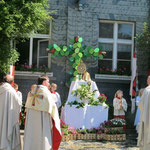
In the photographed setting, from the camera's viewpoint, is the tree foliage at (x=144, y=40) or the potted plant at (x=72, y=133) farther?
the tree foliage at (x=144, y=40)

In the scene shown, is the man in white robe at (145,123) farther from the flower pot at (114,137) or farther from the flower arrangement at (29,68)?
the flower arrangement at (29,68)

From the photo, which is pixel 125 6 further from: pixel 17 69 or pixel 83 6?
pixel 17 69

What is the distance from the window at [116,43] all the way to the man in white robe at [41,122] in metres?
6.46

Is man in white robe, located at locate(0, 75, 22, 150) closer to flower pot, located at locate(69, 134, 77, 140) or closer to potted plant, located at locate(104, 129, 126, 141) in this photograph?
flower pot, located at locate(69, 134, 77, 140)

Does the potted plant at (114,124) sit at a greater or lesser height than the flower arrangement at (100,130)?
greater

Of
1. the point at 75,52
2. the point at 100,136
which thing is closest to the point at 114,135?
the point at 100,136

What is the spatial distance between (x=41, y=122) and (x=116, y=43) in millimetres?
7157

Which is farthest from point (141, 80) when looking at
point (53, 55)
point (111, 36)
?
point (53, 55)

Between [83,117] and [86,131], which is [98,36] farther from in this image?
[86,131]

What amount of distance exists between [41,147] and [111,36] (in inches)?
297

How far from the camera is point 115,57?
38.7 feet

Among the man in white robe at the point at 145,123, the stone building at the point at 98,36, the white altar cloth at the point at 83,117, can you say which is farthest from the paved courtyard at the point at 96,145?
the stone building at the point at 98,36

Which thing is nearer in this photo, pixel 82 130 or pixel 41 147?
pixel 41 147

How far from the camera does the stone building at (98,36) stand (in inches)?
440
